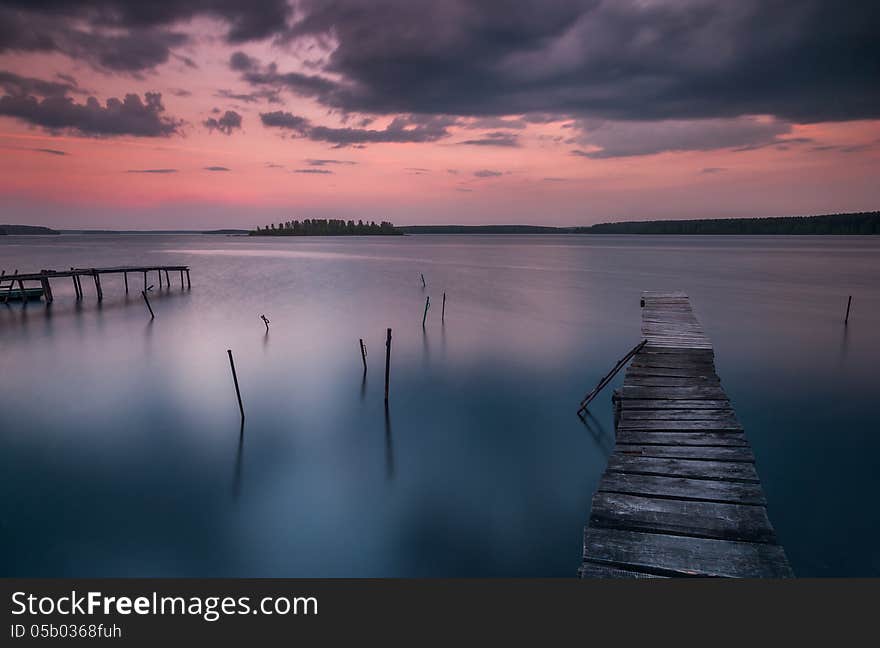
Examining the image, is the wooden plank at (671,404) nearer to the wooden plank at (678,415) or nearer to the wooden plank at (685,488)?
the wooden plank at (678,415)

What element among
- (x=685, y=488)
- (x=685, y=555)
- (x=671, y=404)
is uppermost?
(x=671, y=404)

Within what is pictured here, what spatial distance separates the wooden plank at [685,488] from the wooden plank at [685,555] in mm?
1132

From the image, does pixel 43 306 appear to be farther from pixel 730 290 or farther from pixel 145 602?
pixel 730 290

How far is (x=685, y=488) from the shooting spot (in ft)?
26.5

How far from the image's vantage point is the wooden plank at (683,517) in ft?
22.6

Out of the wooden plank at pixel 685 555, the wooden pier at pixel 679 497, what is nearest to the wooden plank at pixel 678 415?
the wooden pier at pixel 679 497

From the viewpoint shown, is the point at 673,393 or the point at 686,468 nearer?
the point at 686,468

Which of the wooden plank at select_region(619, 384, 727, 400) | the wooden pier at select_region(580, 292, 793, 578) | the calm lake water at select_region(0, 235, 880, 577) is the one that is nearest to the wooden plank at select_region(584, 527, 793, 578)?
the wooden pier at select_region(580, 292, 793, 578)

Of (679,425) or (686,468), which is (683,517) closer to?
(686,468)

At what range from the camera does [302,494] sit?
36.9 ft

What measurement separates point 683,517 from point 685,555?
94 centimetres
